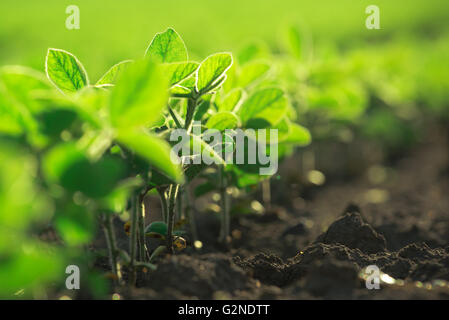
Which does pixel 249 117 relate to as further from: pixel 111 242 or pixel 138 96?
pixel 138 96

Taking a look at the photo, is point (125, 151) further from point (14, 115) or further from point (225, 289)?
point (225, 289)

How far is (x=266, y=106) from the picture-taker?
1.45 metres

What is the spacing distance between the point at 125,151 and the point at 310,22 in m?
9.16

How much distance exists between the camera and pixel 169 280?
1.11 m

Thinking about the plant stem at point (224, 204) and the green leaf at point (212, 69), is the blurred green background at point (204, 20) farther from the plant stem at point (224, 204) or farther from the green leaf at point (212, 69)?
the green leaf at point (212, 69)

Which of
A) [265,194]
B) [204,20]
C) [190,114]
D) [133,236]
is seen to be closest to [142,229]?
[133,236]

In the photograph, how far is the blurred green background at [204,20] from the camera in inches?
230

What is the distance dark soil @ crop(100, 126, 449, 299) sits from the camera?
3.59ft

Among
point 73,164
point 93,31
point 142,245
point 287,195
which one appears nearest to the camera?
point 73,164

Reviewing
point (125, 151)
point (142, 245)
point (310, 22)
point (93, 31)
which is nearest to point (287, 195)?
point (142, 245)

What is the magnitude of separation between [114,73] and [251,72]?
0.64 metres

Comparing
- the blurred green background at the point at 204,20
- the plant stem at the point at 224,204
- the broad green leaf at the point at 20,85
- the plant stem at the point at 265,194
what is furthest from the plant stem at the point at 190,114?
the blurred green background at the point at 204,20

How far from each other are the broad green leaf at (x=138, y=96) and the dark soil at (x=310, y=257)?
1.33 ft

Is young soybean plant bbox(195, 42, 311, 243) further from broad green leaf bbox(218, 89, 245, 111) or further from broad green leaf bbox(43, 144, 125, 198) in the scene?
broad green leaf bbox(43, 144, 125, 198)
